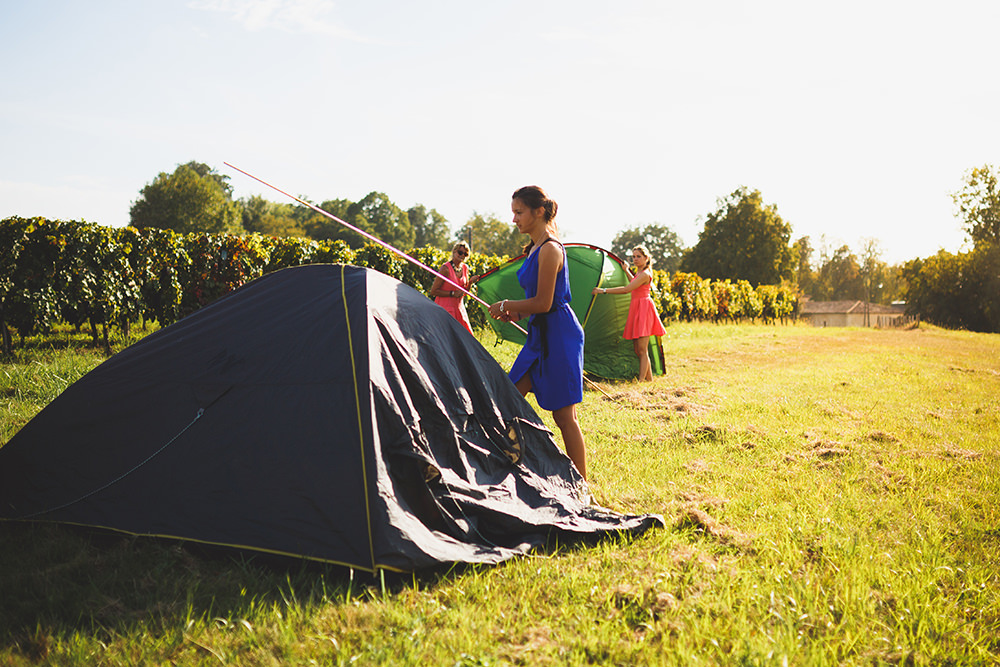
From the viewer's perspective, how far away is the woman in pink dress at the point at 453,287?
7438 mm

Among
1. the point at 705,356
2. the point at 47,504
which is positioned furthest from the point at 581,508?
the point at 705,356

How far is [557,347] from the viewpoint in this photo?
378cm

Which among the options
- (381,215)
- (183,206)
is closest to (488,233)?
(381,215)

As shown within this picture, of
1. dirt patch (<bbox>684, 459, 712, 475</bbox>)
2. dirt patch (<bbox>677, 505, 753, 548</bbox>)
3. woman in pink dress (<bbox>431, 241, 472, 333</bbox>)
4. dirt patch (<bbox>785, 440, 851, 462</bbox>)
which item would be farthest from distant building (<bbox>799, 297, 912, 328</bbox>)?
dirt patch (<bbox>677, 505, 753, 548</bbox>)

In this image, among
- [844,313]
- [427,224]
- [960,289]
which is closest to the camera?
[960,289]

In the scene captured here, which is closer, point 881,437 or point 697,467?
point 697,467

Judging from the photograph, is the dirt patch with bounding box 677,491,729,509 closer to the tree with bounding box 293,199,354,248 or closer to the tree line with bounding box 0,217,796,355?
the tree line with bounding box 0,217,796,355

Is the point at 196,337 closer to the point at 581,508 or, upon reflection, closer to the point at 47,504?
the point at 47,504

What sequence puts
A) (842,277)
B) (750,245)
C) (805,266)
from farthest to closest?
(842,277) < (805,266) < (750,245)

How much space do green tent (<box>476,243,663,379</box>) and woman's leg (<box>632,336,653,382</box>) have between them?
226 millimetres

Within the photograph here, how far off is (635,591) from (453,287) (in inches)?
201

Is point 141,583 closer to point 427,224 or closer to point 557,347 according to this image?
point 557,347

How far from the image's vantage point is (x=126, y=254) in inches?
355

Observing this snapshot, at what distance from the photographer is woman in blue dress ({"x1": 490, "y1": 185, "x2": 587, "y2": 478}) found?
12.0 ft
